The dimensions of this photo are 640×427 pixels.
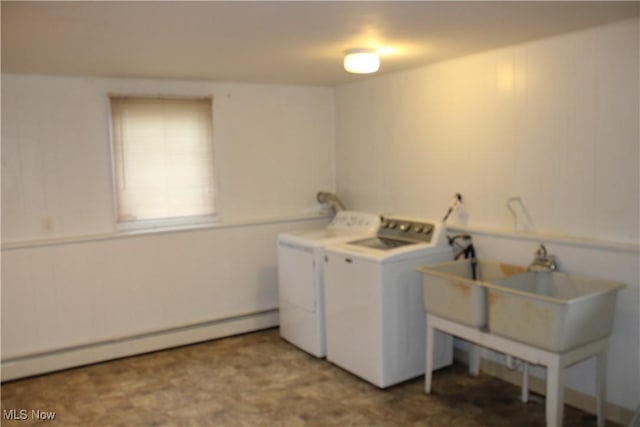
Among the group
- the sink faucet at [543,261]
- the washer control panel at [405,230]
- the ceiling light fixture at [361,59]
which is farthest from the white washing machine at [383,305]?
the ceiling light fixture at [361,59]

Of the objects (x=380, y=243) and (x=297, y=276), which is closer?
(x=380, y=243)

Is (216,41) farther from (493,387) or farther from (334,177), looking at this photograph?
(493,387)

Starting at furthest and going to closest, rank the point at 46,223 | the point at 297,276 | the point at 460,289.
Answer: the point at 297,276
the point at 46,223
the point at 460,289

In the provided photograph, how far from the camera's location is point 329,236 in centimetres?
403

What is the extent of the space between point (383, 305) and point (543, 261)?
0.98 metres

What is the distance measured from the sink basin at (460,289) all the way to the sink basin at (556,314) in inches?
3.2

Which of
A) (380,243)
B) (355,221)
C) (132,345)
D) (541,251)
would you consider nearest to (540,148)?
(541,251)

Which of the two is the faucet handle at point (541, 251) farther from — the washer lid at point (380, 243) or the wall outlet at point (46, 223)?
the wall outlet at point (46, 223)

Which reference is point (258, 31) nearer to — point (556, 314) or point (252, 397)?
point (556, 314)

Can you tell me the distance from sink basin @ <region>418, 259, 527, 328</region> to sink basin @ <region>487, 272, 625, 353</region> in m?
0.08

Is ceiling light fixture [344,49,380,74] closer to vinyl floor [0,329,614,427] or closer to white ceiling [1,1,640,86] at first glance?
white ceiling [1,1,640,86]

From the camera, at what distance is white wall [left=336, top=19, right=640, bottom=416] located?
2719mm

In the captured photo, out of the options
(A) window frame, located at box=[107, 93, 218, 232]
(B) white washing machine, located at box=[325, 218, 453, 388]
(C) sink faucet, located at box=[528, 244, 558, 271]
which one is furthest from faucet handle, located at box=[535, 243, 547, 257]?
(A) window frame, located at box=[107, 93, 218, 232]

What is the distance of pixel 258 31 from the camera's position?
2.61 meters
